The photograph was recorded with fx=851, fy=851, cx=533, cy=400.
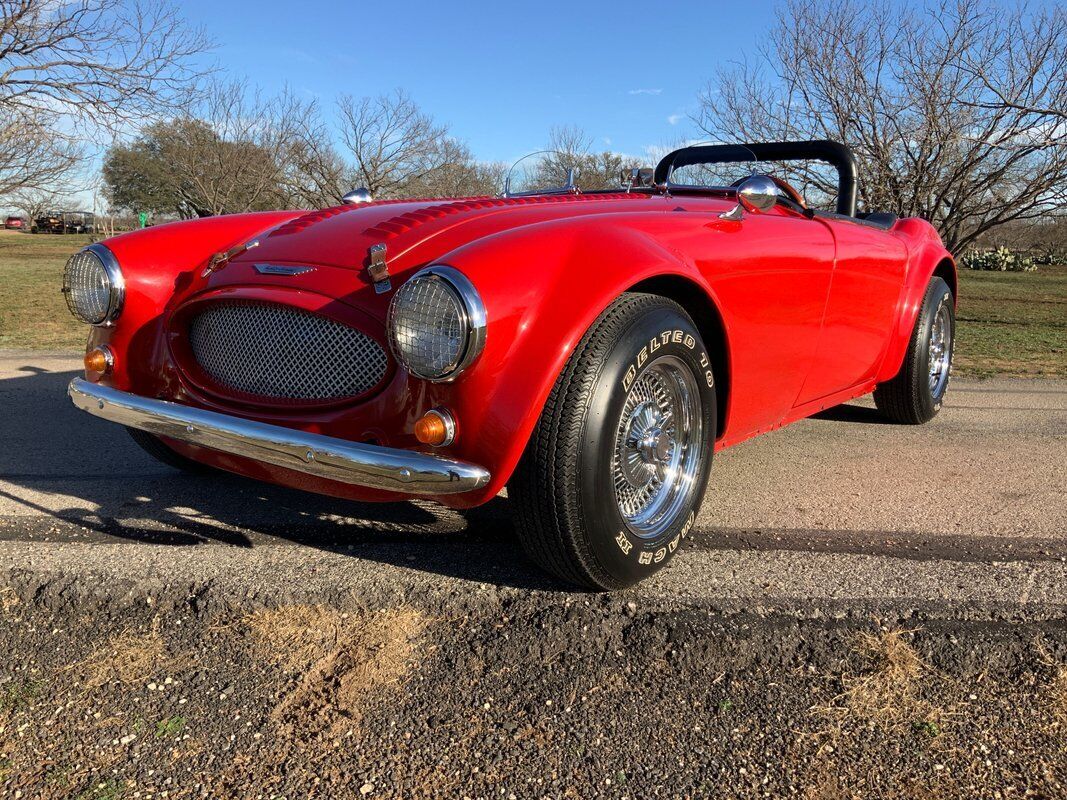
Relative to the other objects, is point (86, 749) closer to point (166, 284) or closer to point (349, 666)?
point (349, 666)

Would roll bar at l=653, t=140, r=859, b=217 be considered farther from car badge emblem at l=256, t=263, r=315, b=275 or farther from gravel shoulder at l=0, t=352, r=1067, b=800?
car badge emblem at l=256, t=263, r=315, b=275

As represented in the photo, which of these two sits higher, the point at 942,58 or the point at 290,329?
the point at 942,58

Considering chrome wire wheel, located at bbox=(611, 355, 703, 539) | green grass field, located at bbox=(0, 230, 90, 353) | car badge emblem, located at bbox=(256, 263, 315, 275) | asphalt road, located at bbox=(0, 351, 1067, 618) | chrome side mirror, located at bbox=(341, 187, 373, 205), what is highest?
chrome side mirror, located at bbox=(341, 187, 373, 205)

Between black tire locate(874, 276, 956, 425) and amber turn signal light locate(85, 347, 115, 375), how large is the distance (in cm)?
350

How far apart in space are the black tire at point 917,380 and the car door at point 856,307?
0.41 metres

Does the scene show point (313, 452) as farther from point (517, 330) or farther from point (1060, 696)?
point (1060, 696)

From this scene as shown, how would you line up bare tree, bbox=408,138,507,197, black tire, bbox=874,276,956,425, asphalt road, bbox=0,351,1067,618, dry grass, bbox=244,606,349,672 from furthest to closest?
bare tree, bbox=408,138,507,197 < black tire, bbox=874,276,956,425 < asphalt road, bbox=0,351,1067,618 < dry grass, bbox=244,606,349,672

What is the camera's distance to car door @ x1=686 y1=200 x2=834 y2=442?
2662 mm

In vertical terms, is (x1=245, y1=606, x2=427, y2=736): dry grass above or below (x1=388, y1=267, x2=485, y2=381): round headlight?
below

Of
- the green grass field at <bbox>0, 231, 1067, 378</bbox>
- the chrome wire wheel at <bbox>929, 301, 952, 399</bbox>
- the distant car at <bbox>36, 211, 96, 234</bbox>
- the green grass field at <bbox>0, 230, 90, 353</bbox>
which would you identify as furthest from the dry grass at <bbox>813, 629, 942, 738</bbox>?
the distant car at <bbox>36, 211, 96, 234</bbox>

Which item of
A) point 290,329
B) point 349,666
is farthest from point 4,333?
point 349,666

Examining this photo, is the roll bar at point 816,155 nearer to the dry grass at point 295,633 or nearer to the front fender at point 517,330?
the front fender at point 517,330

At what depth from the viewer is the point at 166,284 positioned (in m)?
2.81

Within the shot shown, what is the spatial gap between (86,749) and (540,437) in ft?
3.75
